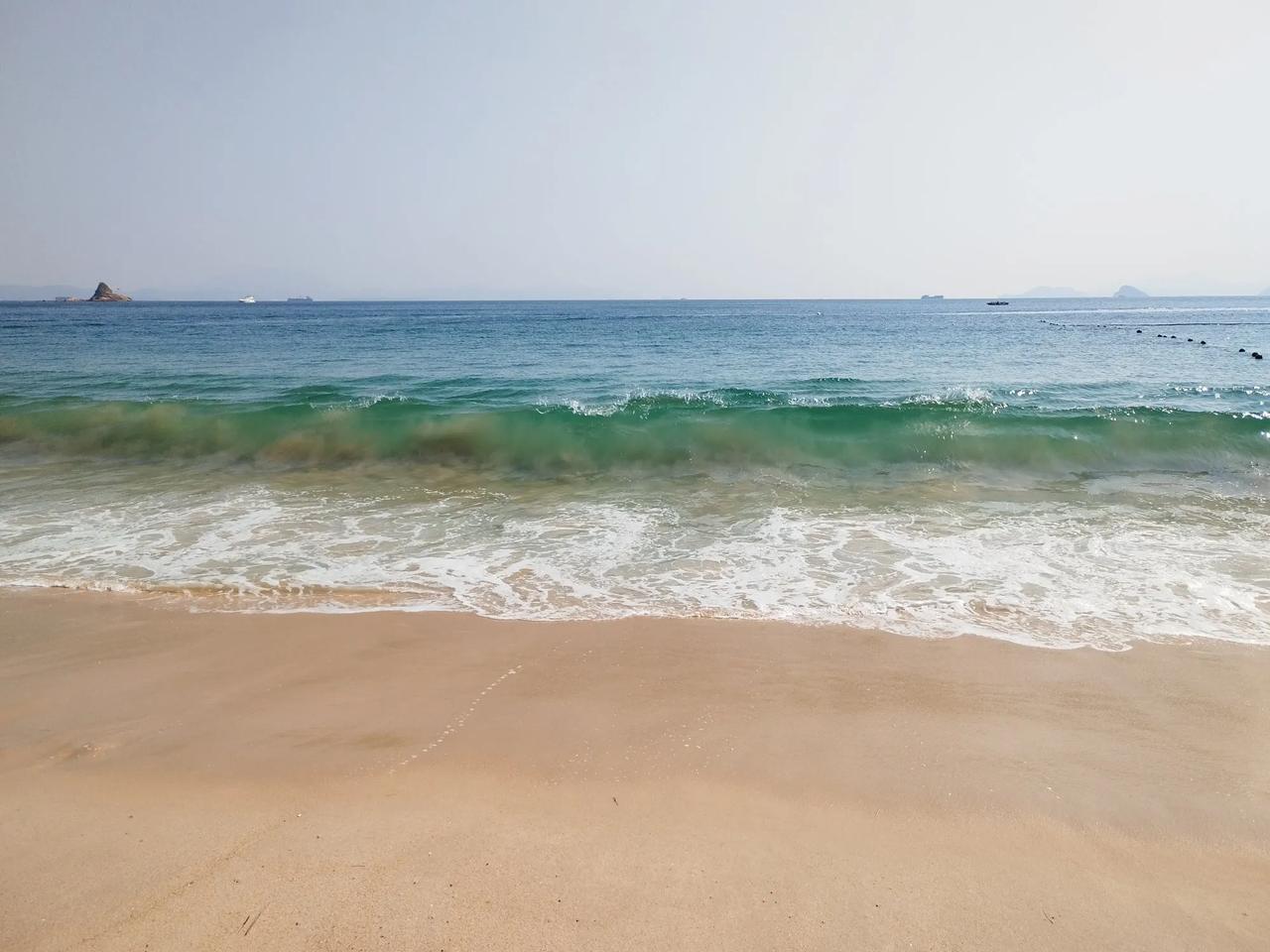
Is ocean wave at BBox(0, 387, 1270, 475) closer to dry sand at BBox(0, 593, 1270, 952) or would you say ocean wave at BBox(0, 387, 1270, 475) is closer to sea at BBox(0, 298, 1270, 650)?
sea at BBox(0, 298, 1270, 650)

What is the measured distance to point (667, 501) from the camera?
9195 mm

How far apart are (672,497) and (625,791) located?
631cm

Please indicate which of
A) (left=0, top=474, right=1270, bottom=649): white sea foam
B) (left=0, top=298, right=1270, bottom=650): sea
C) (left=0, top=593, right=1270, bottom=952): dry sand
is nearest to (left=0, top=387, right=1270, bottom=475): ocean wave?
(left=0, top=298, right=1270, bottom=650): sea

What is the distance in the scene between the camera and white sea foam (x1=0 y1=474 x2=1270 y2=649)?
5.51 meters

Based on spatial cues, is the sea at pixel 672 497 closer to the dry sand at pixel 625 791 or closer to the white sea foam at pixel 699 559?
the white sea foam at pixel 699 559

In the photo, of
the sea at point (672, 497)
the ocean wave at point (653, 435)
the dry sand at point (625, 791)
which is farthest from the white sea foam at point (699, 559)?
the ocean wave at point (653, 435)

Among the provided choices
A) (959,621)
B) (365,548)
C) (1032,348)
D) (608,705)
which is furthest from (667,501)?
(1032,348)

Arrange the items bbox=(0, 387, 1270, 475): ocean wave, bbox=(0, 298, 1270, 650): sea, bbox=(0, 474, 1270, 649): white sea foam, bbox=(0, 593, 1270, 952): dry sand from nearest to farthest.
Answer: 1. bbox=(0, 593, 1270, 952): dry sand
2. bbox=(0, 474, 1270, 649): white sea foam
3. bbox=(0, 298, 1270, 650): sea
4. bbox=(0, 387, 1270, 475): ocean wave

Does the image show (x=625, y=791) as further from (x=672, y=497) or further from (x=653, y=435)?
(x=653, y=435)

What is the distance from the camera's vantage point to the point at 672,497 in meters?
9.48

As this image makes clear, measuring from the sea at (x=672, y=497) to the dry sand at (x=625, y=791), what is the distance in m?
0.85

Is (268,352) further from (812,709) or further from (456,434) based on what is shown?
(812,709)

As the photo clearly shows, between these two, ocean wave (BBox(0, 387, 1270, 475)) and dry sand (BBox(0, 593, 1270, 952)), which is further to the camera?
ocean wave (BBox(0, 387, 1270, 475))

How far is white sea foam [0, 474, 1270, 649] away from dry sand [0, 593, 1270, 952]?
0.60 meters
